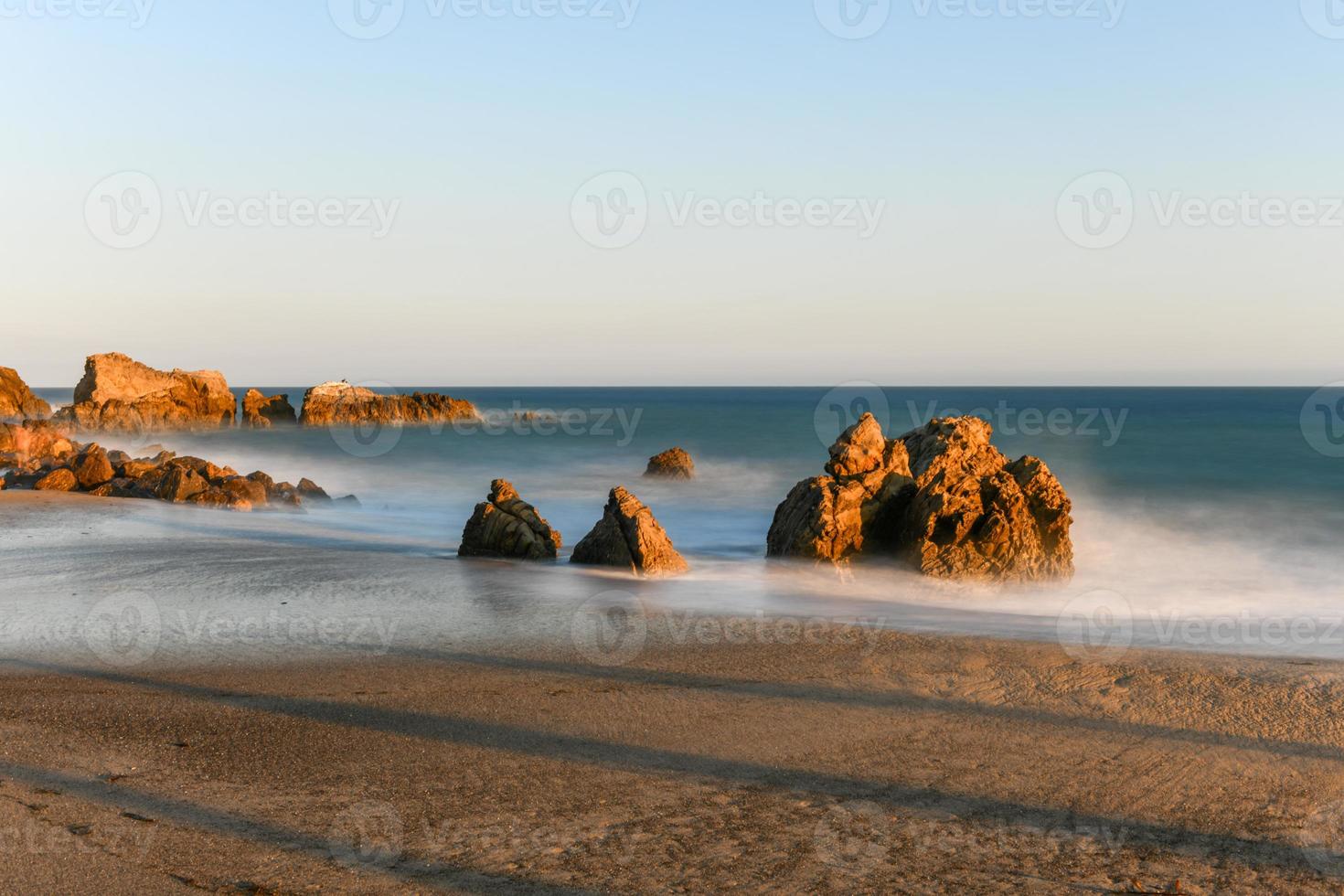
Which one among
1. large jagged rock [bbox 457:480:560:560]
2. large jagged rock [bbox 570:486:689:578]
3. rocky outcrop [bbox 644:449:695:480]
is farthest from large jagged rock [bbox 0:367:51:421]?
large jagged rock [bbox 570:486:689:578]

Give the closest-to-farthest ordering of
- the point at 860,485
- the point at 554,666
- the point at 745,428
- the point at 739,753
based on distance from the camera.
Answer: the point at 739,753 < the point at 554,666 < the point at 860,485 < the point at 745,428

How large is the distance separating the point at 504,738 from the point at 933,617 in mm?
5975

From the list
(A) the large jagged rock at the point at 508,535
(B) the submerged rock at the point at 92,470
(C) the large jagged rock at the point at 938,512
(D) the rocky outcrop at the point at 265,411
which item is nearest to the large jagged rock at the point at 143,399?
(D) the rocky outcrop at the point at 265,411

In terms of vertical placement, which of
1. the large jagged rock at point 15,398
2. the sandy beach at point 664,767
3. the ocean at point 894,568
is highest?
the large jagged rock at point 15,398

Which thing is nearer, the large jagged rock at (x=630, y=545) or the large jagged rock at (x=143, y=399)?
the large jagged rock at (x=630, y=545)

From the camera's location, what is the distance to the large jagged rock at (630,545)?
14633 mm

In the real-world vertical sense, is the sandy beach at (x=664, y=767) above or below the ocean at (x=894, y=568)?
below

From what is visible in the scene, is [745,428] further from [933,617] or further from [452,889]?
[452,889]

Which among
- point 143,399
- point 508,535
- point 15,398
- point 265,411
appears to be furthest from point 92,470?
point 265,411

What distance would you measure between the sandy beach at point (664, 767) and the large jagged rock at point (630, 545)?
4062 mm

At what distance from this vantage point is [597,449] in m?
46.0

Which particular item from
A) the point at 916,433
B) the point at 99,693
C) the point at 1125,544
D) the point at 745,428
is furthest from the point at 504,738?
the point at 745,428

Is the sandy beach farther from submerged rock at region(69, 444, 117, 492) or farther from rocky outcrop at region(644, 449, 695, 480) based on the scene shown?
rocky outcrop at region(644, 449, 695, 480)

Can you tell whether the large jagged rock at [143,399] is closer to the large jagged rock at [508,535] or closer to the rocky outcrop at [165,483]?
the rocky outcrop at [165,483]
